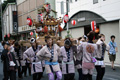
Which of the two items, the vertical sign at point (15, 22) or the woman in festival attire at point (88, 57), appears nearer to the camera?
the woman in festival attire at point (88, 57)

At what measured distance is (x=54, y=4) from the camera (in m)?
30.9

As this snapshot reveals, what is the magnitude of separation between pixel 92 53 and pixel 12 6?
4496 cm

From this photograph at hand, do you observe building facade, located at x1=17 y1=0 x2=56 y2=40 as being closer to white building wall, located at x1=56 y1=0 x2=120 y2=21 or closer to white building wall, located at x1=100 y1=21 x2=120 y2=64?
white building wall, located at x1=56 y1=0 x2=120 y2=21

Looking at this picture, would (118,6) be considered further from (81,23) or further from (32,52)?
(32,52)

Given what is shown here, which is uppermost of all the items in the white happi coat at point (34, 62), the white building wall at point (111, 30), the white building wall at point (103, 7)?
the white building wall at point (103, 7)

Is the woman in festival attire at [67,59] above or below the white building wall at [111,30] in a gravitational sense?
below

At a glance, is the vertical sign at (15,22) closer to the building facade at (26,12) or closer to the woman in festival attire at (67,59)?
the building facade at (26,12)

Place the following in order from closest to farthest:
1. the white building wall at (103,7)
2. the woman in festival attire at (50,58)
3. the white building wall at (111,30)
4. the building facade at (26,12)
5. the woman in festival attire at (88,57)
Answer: the woman in festival attire at (88,57)
the woman in festival attire at (50,58)
the white building wall at (111,30)
the white building wall at (103,7)
the building facade at (26,12)

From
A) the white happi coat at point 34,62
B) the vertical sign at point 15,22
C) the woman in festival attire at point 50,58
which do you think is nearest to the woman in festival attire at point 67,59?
the woman in festival attire at point 50,58

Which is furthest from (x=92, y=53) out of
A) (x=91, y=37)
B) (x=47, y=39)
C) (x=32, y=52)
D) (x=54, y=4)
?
(x=54, y=4)

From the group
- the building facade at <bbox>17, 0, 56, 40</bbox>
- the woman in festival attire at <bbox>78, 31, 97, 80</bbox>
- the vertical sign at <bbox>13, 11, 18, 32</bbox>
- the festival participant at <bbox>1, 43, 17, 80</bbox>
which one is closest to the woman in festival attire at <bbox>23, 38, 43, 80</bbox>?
the festival participant at <bbox>1, 43, 17, 80</bbox>

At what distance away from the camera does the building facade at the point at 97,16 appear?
1794 cm

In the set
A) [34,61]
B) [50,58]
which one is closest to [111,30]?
[34,61]

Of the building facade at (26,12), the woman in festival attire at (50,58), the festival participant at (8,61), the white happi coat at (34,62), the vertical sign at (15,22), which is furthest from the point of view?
the vertical sign at (15,22)
